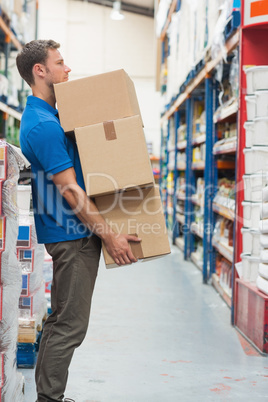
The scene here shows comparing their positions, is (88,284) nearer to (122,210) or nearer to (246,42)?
(122,210)

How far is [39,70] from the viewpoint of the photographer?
6.93ft

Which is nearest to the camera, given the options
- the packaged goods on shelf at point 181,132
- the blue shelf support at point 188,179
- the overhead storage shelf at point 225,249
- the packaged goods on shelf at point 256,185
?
the packaged goods on shelf at point 256,185

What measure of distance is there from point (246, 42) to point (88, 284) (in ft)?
7.87

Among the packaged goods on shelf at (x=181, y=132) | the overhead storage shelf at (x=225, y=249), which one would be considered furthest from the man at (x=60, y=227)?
the packaged goods on shelf at (x=181, y=132)

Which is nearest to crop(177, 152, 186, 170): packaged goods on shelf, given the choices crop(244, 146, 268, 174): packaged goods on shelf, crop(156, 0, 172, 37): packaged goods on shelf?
crop(156, 0, 172, 37): packaged goods on shelf

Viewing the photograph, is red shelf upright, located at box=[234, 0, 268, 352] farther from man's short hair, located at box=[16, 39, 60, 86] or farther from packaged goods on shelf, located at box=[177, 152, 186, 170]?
packaged goods on shelf, located at box=[177, 152, 186, 170]

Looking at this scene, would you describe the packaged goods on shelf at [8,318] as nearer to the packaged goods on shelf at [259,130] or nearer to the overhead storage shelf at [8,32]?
the packaged goods on shelf at [259,130]

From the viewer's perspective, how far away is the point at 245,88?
12.1 feet

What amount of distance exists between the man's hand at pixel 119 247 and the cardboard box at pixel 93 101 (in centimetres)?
47

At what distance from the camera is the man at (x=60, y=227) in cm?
198

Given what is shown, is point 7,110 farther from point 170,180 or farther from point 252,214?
point 252,214

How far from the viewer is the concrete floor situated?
262 centimetres

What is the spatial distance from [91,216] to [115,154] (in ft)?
0.86

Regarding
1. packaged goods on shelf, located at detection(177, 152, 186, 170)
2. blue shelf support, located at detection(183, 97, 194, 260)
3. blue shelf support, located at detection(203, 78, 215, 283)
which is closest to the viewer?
blue shelf support, located at detection(203, 78, 215, 283)
